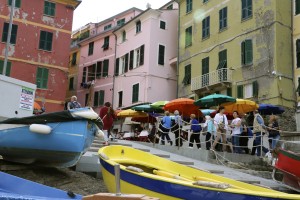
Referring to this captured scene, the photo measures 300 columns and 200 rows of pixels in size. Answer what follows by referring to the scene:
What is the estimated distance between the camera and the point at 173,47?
34562 millimetres

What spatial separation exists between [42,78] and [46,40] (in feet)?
10.0

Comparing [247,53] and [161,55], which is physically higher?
[161,55]

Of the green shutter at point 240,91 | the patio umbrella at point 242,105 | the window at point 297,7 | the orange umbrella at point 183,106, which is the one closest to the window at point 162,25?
the green shutter at point 240,91

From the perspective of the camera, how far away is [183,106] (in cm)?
1848

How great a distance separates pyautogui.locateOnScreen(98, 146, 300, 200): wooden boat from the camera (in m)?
5.94

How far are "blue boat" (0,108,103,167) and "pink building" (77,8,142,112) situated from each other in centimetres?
2781

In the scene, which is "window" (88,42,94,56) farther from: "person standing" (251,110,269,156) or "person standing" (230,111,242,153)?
"person standing" (251,110,269,156)

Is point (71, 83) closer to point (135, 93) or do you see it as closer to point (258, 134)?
point (135, 93)

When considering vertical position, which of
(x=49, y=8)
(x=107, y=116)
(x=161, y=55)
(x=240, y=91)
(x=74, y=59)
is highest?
(x=49, y=8)

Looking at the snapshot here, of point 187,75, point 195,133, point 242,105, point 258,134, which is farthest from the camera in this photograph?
point 187,75

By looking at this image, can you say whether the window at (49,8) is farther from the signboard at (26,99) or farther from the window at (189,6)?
the signboard at (26,99)

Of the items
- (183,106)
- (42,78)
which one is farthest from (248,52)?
(42,78)

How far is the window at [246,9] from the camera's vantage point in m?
25.6

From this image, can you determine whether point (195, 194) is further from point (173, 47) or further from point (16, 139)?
point (173, 47)
